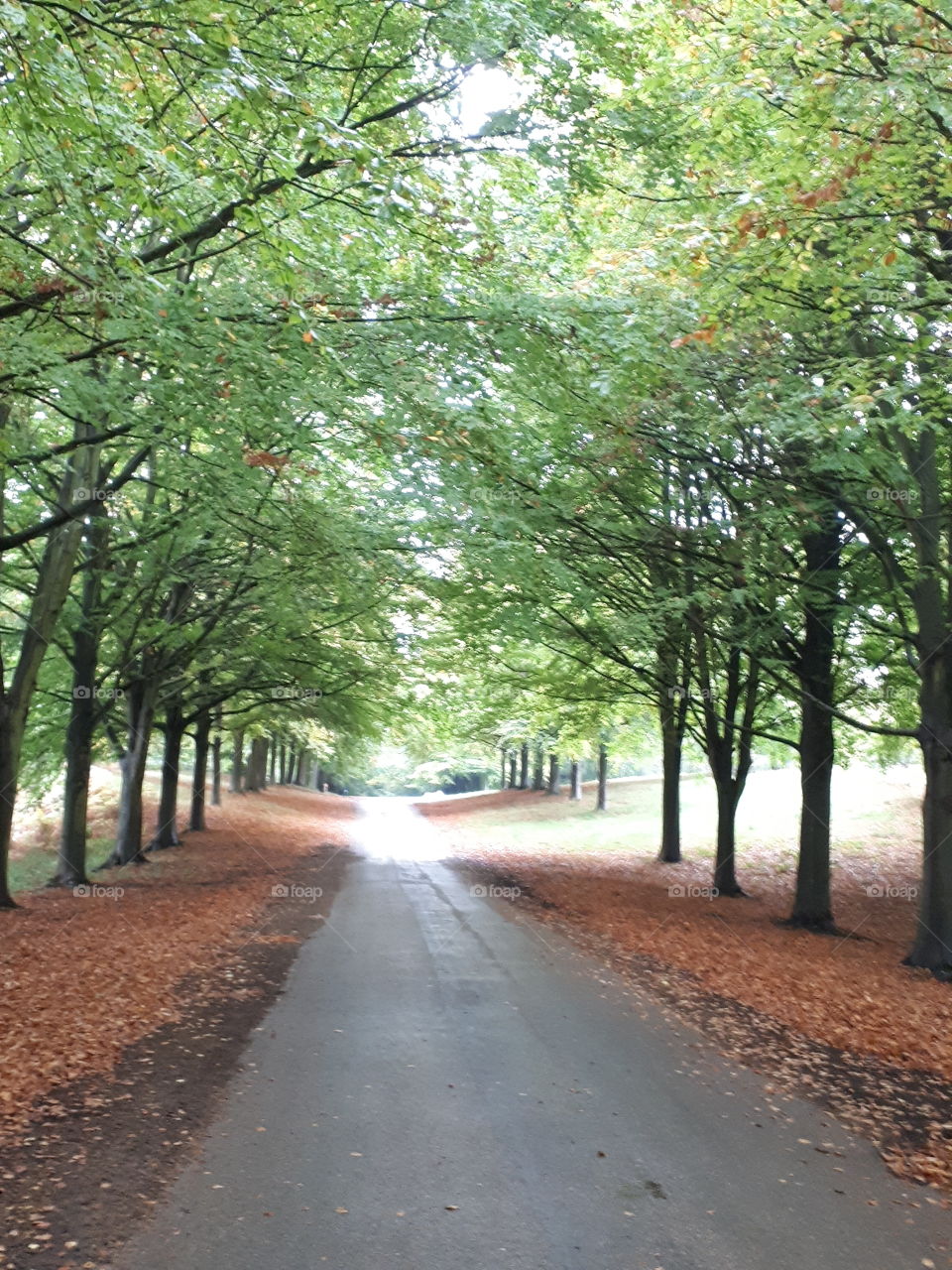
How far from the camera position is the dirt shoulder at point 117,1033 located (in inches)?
194

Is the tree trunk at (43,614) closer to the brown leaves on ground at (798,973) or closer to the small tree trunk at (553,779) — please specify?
the brown leaves on ground at (798,973)

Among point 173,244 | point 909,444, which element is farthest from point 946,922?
point 173,244

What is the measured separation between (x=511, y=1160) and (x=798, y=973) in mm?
7260

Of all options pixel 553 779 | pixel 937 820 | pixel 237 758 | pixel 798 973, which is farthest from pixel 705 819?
pixel 798 973

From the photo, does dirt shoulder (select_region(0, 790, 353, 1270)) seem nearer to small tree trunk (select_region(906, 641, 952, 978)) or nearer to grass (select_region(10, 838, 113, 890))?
grass (select_region(10, 838, 113, 890))

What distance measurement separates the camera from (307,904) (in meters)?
16.4

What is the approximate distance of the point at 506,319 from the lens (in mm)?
9500

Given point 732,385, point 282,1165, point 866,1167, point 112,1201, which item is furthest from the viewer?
point 732,385

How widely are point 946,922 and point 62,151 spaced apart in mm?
12157

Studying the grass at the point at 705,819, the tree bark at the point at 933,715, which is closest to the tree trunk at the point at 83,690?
the tree bark at the point at 933,715

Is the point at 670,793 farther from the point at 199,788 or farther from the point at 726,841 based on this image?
the point at 199,788

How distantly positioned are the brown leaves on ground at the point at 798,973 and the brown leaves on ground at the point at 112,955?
191 inches

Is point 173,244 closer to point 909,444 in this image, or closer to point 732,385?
point 732,385

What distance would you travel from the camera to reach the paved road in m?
4.60
